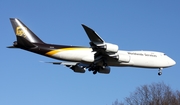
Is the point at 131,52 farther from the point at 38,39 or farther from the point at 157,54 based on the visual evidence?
the point at 38,39

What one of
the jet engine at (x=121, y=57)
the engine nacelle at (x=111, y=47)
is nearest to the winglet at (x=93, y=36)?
the engine nacelle at (x=111, y=47)

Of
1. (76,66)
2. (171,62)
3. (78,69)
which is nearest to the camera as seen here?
(171,62)

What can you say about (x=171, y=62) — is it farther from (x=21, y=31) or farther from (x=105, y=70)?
(x=21, y=31)

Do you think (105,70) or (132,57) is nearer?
(132,57)

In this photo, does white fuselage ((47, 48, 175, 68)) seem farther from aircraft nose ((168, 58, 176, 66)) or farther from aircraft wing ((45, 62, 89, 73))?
aircraft wing ((45, 62, 89, 73))

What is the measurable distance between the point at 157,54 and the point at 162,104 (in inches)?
512

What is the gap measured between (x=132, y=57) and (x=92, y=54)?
20.8 feet

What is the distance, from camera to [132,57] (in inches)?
2603

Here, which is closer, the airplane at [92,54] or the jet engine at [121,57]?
the airplane at [92,54]

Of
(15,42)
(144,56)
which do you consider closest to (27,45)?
(15,42)

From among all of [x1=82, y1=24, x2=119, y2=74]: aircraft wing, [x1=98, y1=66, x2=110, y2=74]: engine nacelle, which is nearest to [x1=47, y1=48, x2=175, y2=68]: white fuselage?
[x1=82, y1=24, x2=119, y2=74]: aircraft wing

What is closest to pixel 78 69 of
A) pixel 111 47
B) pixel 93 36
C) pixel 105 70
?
pixel 105 70

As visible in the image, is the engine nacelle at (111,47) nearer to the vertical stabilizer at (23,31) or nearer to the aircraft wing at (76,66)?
the aircraft wing at (76,66)

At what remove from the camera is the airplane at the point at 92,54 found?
61156 millimetres
